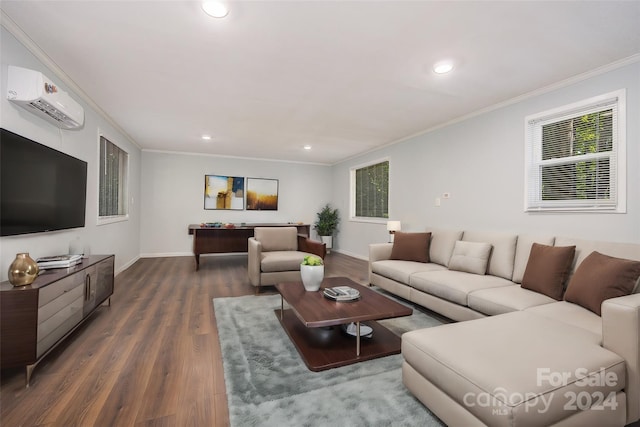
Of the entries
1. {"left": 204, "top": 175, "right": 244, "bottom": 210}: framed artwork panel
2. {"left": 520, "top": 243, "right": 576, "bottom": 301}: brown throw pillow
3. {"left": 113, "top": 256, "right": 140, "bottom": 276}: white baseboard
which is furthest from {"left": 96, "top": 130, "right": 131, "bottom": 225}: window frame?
{"left": 520, "top": 243, "right": 576, "bottom": 301}: brown throw pillow

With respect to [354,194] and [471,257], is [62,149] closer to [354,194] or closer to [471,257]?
[471,257]

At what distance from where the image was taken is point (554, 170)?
301cm

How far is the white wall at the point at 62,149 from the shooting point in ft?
6.79

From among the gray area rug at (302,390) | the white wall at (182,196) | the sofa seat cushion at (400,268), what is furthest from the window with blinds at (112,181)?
the sofa seat cushion at (400,268)

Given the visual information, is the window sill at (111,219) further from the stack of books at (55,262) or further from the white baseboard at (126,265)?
the stack of books at (55,262)

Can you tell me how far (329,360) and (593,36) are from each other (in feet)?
10.0

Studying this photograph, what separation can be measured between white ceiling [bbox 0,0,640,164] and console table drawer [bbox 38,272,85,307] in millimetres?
1842

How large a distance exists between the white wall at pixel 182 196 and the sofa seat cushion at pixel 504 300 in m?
5.51

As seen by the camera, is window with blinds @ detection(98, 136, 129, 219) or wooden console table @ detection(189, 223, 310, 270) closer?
window with blinds @ detection(98, 136, 129, 219)

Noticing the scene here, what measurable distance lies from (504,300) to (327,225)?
5.20 metres

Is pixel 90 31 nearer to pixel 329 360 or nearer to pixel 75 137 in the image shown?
pixel 75 137

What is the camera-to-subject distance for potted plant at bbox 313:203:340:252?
7339mm

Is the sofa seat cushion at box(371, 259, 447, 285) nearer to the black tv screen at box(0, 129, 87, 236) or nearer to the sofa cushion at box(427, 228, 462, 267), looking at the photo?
the sofa cushion at box(427, 228, 462, 267)

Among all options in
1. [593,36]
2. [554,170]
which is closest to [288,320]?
[554,170]
